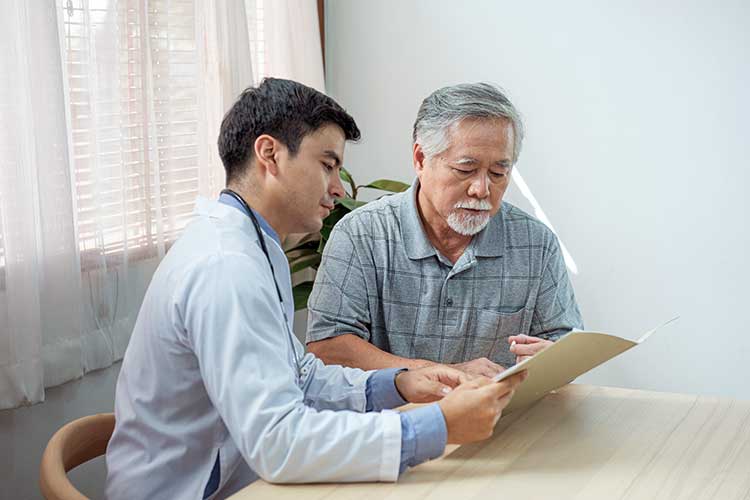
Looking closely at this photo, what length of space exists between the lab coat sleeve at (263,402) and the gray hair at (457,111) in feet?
2.87

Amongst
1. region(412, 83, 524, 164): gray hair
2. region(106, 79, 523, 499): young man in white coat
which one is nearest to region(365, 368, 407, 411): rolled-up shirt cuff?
region(106, 79, 523, 499): young man in white coat

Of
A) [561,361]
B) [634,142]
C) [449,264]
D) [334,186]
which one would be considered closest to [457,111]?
[449,264]

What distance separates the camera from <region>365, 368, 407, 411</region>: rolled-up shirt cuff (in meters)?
1.75

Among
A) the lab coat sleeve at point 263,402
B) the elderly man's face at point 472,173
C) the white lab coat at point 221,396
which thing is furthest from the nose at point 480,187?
the lab coat sleeve at point 263,402

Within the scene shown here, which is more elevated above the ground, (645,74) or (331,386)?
(645,74)

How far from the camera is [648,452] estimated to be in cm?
153

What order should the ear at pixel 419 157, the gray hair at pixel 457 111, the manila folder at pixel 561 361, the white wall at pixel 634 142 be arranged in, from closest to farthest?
the manila folder at pixel 561 361 < the gray hair at pixel 457 111 < the ear at pixel 419 157 < the white wall at pixel 634 142

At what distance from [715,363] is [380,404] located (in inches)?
71.7

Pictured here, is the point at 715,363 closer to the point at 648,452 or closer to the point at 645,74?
the point at 645,74

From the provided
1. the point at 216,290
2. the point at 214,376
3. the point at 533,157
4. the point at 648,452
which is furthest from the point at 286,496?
the point at 533,157

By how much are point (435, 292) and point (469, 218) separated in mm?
195

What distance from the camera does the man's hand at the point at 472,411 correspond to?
142 centimetres

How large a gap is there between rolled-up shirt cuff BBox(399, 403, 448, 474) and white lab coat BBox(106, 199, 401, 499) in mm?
20

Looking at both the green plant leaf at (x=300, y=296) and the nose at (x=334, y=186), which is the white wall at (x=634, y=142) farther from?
the nose at (x=334, y=186)
